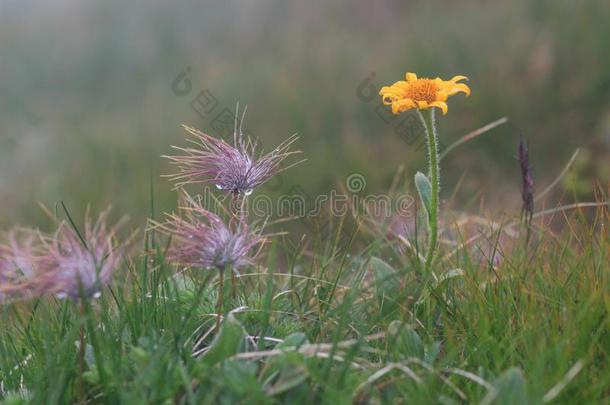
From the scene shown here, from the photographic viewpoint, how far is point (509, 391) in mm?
1455

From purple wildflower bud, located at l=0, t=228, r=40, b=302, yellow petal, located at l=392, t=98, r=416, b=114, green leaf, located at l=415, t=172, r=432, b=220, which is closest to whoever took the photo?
purple wildflower bud, located at l=0, t=228, r=40, b=302

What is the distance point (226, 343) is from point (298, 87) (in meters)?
4.81

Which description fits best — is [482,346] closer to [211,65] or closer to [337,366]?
[337,366]

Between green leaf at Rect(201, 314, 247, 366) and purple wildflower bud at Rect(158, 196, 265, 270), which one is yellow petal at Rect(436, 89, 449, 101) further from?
green leaf at Rect(201, 314, 247, 366)

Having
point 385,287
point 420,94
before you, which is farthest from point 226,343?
point 420,94

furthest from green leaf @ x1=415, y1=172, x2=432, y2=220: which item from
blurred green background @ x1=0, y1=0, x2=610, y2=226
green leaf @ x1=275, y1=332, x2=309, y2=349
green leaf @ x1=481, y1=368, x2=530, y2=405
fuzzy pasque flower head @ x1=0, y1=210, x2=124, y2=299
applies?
blurred green background @ x1=0, y1=0, x2=610, y2=226

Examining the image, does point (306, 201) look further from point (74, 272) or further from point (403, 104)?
point (74, 272)

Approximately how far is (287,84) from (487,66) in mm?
1590

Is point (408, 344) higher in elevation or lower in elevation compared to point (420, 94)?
lower

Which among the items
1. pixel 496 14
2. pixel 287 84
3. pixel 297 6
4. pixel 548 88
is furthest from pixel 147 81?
pixel 548 88

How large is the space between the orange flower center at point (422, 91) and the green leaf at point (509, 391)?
2.67 ft

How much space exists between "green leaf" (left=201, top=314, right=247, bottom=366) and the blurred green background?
2733 mm

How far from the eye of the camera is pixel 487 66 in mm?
5684

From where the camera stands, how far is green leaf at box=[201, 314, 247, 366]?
5.38ft
